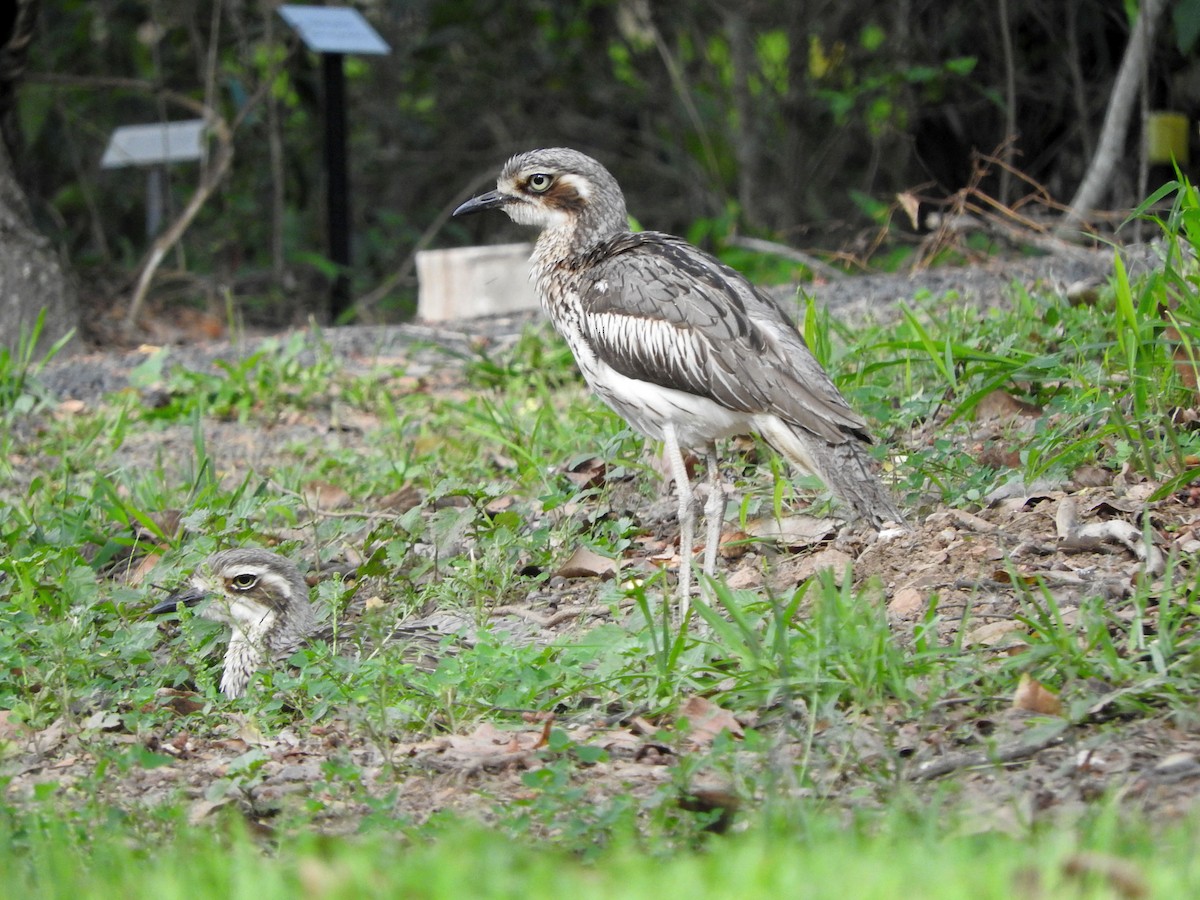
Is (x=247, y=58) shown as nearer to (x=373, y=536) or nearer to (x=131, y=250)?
(x=131, y=250)

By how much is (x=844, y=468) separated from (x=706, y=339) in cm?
63

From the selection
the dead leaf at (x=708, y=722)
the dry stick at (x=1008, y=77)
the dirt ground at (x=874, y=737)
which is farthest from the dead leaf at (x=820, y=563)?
the dry stick at (x=1008, y=77)

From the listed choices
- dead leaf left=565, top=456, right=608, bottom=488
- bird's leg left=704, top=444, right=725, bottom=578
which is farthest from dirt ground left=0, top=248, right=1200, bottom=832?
dead leaf left=565, top=456, right=608, bottom=488

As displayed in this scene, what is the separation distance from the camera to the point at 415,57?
47.0 ft

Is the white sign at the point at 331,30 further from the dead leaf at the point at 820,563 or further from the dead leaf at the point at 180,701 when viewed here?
the dead leaf at the point at 180,701

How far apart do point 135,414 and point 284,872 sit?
5277 mm

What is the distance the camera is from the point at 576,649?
4.21 metres

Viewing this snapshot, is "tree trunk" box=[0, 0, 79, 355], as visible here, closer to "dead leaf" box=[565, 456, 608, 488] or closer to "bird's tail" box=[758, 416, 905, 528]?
"dead leaf" box=[565, 456, 608, 488]

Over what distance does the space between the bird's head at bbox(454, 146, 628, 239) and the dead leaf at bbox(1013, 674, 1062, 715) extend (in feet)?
8.65

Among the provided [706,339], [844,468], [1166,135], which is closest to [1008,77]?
[1166,135]

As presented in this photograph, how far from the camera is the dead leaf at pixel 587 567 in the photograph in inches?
200

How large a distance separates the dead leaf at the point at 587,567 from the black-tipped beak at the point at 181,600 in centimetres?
117

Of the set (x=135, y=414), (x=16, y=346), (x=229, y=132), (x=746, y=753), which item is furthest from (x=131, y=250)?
(x=746, y=753)

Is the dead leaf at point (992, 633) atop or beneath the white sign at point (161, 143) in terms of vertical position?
beneath
